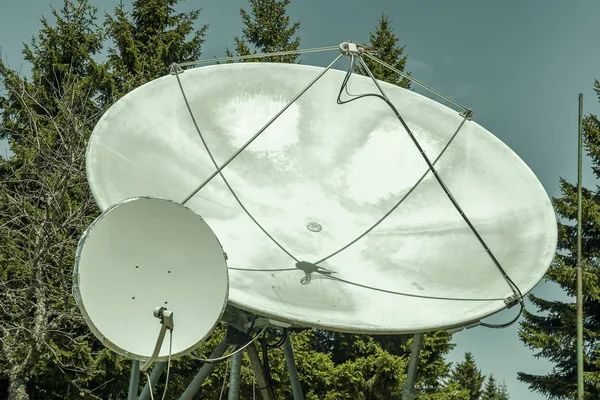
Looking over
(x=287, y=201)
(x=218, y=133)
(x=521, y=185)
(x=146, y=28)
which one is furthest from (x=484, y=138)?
(x=146, y=28)

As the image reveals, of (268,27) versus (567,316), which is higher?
(268,27)

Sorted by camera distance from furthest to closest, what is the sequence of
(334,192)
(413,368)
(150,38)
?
(150,38) < (334,192) < (413,368)

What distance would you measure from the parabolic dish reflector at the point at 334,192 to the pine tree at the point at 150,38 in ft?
43.2

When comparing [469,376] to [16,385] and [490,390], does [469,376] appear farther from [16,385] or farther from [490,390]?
[16,385]

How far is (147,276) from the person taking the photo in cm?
460

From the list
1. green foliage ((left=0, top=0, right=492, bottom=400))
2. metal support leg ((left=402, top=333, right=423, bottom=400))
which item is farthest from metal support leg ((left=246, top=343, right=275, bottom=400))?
green foliage ((left=0, top=0, right=492, bottom=400))

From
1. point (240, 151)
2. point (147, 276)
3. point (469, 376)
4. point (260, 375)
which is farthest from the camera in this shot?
point (469, 376)

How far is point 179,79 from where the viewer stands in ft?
25.8

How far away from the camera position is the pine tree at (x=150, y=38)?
2138 cm

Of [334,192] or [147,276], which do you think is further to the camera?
[334,192]

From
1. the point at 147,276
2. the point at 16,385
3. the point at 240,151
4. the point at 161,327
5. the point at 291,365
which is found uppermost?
the point at 240,151

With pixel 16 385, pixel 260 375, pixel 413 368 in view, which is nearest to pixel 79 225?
pixel 16 385

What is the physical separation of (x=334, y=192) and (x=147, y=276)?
3523 millimetres

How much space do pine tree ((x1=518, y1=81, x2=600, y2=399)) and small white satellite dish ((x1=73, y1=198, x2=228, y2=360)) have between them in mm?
15943
